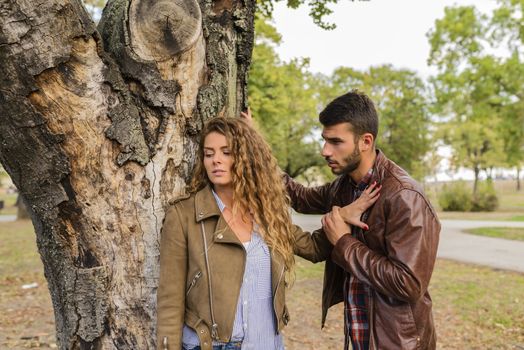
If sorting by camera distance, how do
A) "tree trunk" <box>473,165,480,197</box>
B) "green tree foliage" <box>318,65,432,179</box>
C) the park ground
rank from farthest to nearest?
"green tree foliage" <box>318,65,432,179</box> < "tree trunk" <box>473,165,480,197</box> < the park ground

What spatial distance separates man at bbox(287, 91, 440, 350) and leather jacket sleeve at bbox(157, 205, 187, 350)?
0.86 m

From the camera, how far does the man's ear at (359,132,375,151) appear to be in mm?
2760

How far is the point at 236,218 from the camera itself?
8.31 feet

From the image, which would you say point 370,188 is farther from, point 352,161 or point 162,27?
A: point 162,27

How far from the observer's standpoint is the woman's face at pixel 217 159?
97.0 inches

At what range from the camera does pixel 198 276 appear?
2.27 meters

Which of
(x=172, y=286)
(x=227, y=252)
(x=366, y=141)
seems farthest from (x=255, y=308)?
(x=366, y=141)

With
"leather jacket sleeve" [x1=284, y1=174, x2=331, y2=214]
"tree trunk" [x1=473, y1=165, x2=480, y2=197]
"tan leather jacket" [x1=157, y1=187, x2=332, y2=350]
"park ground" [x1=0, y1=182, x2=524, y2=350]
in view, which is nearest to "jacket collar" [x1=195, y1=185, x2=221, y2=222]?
"tan leather jacket" [x1=157, y1=187, x2=332, y2=350]

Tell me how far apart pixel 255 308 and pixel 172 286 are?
43 cm

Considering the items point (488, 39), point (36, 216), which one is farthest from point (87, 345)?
point (488, 39)

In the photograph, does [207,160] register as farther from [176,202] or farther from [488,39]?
[488,39]

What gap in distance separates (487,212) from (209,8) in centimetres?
2413

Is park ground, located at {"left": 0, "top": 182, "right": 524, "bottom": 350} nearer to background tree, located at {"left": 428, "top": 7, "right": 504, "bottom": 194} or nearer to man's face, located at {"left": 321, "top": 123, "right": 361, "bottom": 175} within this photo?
man's face, located at {"left": 321, "top": 123, "right": 361, "bottom": 175}

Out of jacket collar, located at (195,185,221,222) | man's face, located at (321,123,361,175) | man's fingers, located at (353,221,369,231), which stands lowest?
man's fingers, located at (353,221,369,231)
